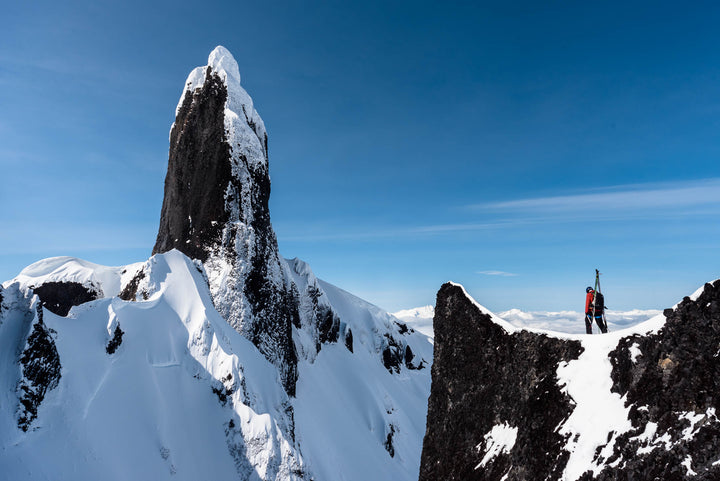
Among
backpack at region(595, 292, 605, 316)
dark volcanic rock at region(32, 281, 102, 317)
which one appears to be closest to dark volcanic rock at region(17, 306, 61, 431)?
backpack at region(595, 292, 605, 316)

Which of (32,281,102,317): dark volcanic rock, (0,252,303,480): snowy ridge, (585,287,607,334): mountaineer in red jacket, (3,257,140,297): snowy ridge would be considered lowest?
(0,252,303,480): snowy ridge

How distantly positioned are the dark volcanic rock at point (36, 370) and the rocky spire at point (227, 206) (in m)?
20.0

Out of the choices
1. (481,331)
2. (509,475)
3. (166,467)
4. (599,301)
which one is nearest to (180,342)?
(166,467)

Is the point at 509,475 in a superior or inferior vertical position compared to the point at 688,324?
inferior

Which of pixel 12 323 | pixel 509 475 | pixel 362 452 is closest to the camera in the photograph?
pixel 509 475

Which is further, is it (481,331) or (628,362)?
(481,331)

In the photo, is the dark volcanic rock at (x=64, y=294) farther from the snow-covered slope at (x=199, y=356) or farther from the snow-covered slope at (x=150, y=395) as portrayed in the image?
the snow-covered slope at (x=150, y=395)

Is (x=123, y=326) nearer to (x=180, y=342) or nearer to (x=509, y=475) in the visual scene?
(x=180, y=342)

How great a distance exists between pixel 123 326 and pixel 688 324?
30.5 meters

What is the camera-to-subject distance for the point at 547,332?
45.7 ft

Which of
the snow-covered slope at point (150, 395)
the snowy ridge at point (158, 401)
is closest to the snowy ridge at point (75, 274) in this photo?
the snow-covered slope at point (150, 395)

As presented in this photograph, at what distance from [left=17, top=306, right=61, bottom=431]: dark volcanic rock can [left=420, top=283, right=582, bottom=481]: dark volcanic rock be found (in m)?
18.7

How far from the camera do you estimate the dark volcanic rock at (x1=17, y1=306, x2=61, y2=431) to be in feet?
60.0

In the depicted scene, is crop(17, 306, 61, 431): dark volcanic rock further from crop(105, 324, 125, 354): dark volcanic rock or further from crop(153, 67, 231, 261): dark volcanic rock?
crop(153, 67, 231, 261): dark volcanic rock
